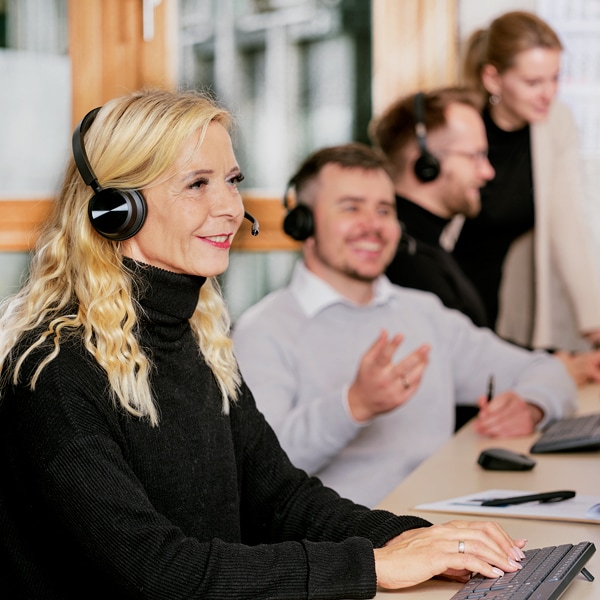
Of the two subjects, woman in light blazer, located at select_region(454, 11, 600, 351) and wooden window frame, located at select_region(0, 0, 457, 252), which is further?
wooden window frame, located at select_region(0, 0, 457, 252)

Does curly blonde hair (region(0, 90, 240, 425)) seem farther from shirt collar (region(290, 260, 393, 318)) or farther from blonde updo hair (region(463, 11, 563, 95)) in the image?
blonde updo hair (region(463, 11, 563, 95))

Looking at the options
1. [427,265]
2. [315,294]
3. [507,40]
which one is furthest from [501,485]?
[507,40]

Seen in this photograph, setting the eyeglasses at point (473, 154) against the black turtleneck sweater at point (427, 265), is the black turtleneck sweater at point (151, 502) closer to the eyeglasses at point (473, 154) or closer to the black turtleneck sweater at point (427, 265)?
the black turtleneck sweater at point (427, 265)

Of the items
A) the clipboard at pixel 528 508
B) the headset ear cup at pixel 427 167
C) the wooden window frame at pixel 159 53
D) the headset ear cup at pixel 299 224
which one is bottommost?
the clipboard at pixel 528 508

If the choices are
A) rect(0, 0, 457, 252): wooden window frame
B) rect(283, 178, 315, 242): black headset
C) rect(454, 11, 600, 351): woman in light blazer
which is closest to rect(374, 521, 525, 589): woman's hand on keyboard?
rect(283, 178, 315, 242): black headset

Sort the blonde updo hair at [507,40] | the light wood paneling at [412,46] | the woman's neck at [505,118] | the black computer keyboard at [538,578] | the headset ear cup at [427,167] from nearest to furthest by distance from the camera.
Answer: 1. the black computer keyboard at [538,578]
2. the headset ear cup at [427,167]
3. the blonde updo hair at [507,40]
4. the woman's neck at [505,118]
5. the light wood paneling at [412,46]

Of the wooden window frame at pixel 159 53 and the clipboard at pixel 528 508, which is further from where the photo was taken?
the wooden window frame at pixel 159 53

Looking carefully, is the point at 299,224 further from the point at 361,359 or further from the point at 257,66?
the point at 257,66

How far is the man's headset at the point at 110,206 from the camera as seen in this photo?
1.12 m

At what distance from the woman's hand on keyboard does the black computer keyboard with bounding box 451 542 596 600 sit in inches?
0.6

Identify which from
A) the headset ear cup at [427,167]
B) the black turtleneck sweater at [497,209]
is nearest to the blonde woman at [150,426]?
the headset ear cup at [427,167]

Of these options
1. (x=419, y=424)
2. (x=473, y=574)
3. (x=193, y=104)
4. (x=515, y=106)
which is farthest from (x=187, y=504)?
(x=515, y=106)

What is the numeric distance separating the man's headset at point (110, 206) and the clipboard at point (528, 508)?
569mm

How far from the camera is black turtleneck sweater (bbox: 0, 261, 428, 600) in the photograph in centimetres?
99
